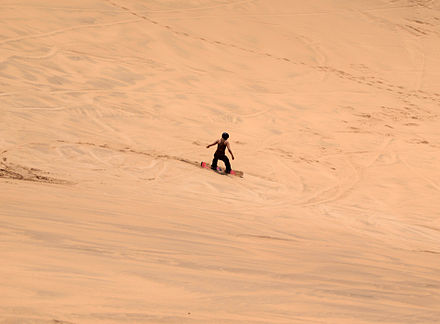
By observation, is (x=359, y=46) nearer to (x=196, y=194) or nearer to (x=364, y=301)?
(x=196, y=194)

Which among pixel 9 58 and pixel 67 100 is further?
pixel 9 58

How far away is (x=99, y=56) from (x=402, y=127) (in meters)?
8.94

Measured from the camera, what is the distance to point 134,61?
18.2 metres

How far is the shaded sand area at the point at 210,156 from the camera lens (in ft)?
9.93

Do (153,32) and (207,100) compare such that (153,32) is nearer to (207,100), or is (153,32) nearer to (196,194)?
(207,100)

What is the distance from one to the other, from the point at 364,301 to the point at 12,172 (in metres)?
5.58

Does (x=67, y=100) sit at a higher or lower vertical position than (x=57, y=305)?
higher

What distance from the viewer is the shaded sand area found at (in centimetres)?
303

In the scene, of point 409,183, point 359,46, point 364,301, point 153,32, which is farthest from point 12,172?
point 359,46

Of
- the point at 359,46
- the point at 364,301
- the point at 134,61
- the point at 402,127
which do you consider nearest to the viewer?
the point at 364,301

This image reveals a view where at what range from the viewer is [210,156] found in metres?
12.5

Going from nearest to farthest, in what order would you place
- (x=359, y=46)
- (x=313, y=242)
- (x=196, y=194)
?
(x=313, y=242), (x=196, y=194), (x=359, y=46)

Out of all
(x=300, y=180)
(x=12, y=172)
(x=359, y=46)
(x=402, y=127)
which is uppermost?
(x=359, y=46)

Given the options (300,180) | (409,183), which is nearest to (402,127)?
(409,183)
